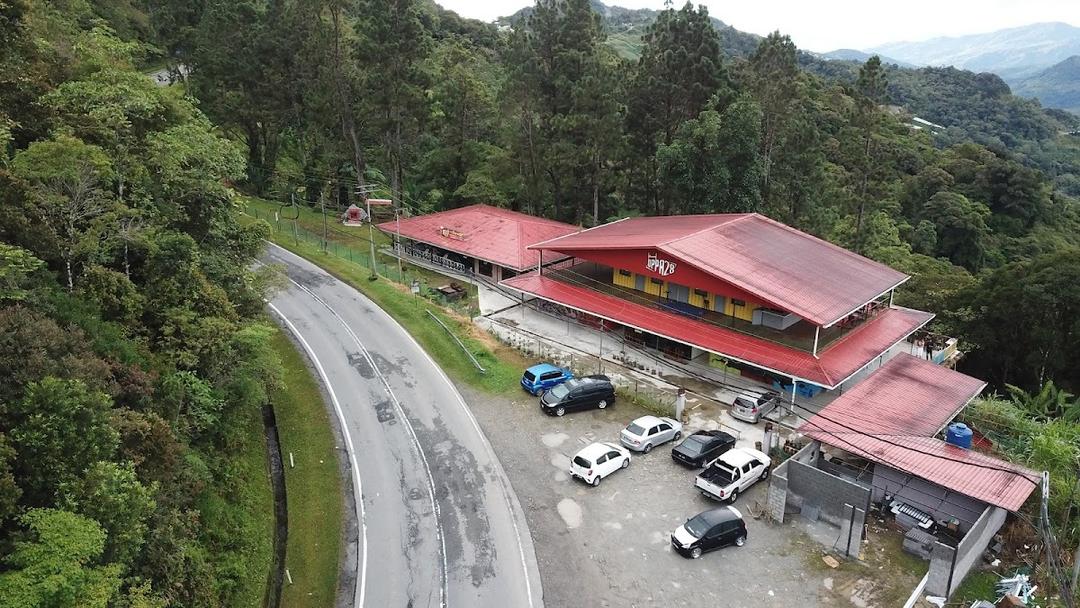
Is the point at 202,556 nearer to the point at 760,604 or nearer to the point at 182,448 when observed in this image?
the point at 182,448

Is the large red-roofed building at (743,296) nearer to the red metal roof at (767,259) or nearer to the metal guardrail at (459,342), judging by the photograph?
the red metal roof at (767,259)

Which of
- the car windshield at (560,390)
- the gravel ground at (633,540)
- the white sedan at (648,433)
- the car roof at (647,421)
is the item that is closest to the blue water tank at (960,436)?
the gravel ground at (633,540)

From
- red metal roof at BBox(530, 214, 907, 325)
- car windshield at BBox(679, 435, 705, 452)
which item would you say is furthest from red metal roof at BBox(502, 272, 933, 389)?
car windshield at BBox(679, 435, 705, 452)

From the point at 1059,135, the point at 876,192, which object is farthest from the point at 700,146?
the point at 1059,135

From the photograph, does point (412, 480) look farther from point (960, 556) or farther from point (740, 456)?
point (960, 556)

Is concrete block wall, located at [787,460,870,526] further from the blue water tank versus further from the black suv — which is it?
the blue water tank

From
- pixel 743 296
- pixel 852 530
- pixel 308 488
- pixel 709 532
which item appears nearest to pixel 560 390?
pixel 743 296
